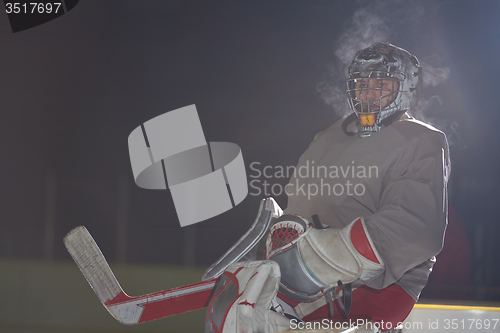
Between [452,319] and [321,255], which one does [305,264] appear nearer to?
[321,255]

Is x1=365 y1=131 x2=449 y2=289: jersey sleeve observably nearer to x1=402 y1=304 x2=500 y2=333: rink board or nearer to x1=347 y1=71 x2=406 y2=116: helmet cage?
x1=347 y1=71 x2=406 y2=116: helmet cage

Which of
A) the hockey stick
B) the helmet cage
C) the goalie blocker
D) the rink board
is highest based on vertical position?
the helmet cage

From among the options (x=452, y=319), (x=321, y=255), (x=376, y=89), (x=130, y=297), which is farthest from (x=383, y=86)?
(x=130, y=297)

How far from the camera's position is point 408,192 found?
4.54 ft

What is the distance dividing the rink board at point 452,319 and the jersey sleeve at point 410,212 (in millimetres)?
265

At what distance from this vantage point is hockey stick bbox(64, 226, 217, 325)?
1.61 m

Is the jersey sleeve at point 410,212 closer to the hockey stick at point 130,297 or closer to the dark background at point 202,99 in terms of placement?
the dark background at point 202,99

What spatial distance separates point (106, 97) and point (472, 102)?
133 cm

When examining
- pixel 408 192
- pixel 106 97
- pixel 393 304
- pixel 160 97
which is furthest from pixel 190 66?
pixel 393 304

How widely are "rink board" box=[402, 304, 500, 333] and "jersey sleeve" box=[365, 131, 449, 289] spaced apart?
0.26m

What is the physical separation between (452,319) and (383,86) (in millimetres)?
806

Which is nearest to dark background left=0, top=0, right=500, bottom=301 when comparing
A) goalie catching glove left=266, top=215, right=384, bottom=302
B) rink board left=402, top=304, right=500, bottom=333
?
rink board left=402, top=304, right=500, bottom=333

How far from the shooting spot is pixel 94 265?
1762 millimetres

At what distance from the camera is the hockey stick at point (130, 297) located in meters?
1.61
